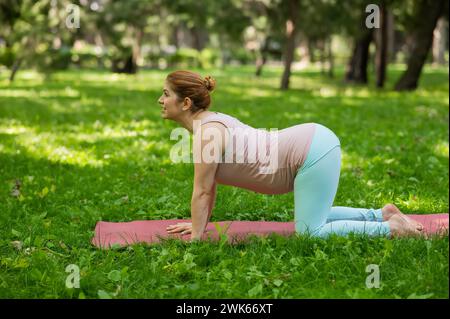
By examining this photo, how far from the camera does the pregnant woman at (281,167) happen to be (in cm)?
438

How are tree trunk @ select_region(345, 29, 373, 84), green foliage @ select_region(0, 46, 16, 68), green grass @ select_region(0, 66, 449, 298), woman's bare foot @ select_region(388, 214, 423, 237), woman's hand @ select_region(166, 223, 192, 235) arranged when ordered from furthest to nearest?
→ green foliage @ select_region(0, 46, 16, 68) → tree trunk @ select_region(345, 29, 373, 84) → woman's hand @ select_region(166, 223, 192, 235) → woman's bare foot @ select_region(388, 214, 423, 237) → green grass @ select_region(0, 66, 449, 298)

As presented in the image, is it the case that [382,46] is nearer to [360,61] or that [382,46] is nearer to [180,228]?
[360,61]

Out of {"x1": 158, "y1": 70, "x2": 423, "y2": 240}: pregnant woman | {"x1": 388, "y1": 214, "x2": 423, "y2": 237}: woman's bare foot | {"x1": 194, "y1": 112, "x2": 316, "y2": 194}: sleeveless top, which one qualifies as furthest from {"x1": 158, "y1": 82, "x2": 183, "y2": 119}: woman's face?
{"x1": 388, "y1": 214, "x2": 423, "y2": 237}: woman's bare foot

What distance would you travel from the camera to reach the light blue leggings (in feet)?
14.3

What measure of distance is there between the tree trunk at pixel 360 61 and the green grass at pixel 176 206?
11290 mm

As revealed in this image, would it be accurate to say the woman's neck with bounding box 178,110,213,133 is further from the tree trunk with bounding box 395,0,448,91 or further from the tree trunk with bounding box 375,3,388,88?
the tree trunk with bounding box 375,3,388,88

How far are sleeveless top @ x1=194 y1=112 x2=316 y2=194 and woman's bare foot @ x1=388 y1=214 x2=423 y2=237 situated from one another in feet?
2.73

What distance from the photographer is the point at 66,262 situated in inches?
165

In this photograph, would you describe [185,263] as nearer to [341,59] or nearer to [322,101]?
[322,101]

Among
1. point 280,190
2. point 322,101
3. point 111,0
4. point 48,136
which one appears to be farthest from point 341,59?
point 280,190

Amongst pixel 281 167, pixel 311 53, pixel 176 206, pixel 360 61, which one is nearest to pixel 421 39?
pixel 360 61

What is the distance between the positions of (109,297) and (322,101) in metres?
12.5

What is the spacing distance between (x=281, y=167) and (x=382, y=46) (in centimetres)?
1646

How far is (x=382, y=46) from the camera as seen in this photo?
1969 centimetres
